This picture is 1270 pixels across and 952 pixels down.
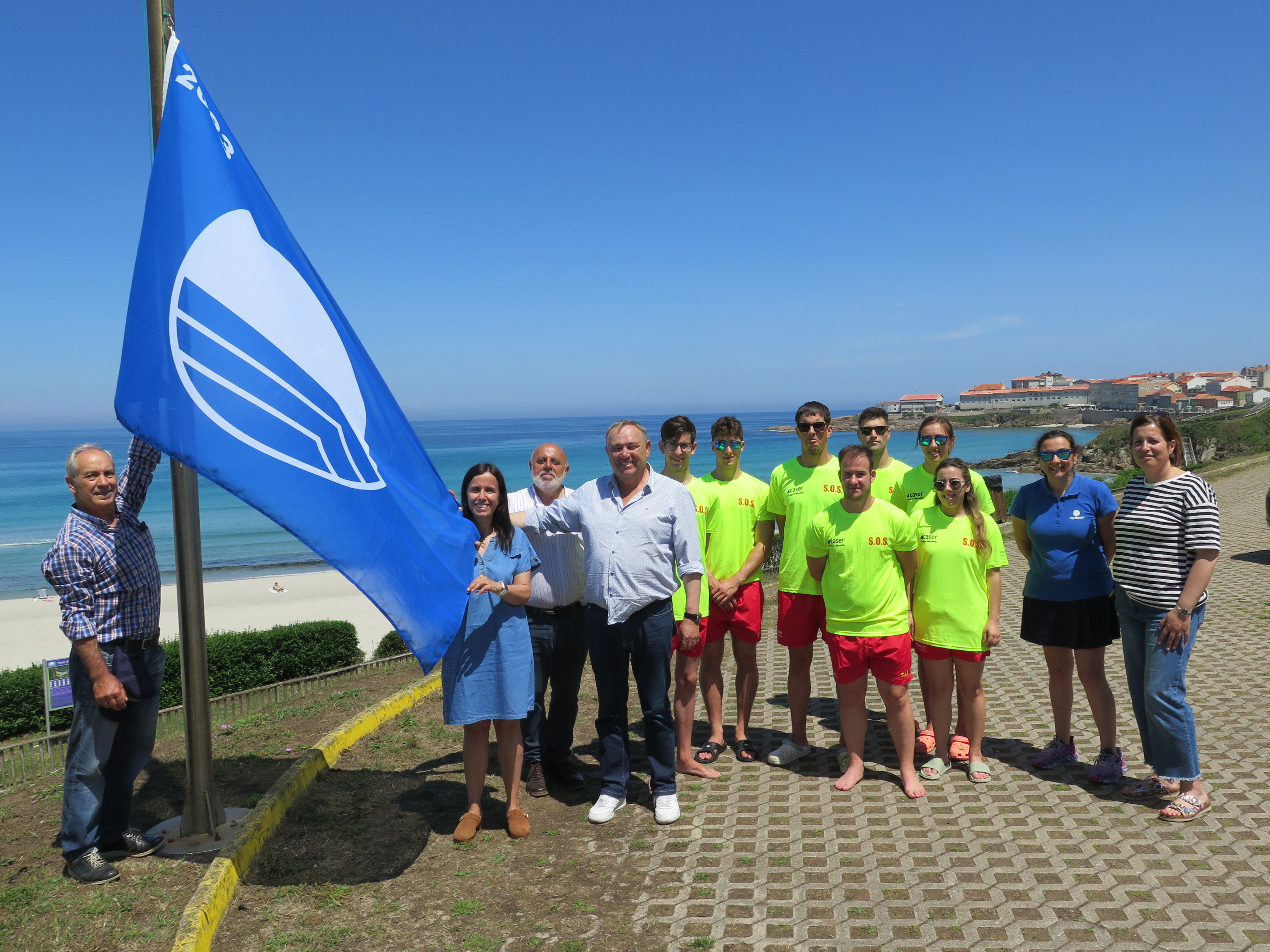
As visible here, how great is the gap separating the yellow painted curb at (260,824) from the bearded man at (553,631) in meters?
1.40

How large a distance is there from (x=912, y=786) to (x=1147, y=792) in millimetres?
1280

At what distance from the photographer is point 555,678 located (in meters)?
5.25

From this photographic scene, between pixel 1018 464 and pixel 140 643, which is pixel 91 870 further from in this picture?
pixel 1018 464

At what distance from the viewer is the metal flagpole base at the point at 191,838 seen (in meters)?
4.43

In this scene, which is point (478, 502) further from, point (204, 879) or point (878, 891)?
point (878, 891)

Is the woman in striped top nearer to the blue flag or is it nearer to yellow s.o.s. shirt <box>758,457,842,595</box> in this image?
yellow s.o.s. shirt <box>758,457,842,595</box>

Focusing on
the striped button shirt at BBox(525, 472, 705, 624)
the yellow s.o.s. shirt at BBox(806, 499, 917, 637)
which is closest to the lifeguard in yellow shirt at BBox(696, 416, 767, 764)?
the yellow s.o.s. shirt at BBox(806, 499, 917, 637)

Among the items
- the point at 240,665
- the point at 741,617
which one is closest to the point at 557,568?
the point at 741,617

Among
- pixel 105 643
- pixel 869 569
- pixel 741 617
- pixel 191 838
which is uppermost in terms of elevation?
pixel 105 643

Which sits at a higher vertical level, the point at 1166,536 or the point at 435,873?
the point at 1166,536

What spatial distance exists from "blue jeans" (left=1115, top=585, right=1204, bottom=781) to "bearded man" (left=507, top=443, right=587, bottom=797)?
3.10 m

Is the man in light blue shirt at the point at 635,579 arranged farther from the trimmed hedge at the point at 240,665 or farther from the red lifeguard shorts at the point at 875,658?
the trimmed hedge at the point at 240,665

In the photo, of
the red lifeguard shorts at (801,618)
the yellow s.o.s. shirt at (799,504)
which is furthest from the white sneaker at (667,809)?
the yellow s.o.s. shirt at (799,504)

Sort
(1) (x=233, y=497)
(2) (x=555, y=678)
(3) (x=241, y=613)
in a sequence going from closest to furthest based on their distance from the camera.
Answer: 1. (2) (x=555, y=678)
2. (3) (x=241, y=613)
3. (1) (x=233, y=497)
